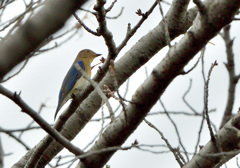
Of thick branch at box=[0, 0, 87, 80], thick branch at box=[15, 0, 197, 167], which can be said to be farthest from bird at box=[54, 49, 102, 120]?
thick branch at box=[0, 0, 87, 80]

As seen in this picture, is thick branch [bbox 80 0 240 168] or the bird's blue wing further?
the bird's blue wing

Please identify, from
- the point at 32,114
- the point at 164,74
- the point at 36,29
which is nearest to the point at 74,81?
the point at 32,114

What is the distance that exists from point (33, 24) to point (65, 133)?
3.14 meters

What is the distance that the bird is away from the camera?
767cm

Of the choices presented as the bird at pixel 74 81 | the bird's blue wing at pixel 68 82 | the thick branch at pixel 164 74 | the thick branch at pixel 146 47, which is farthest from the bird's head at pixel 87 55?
the thick branch at pixel 164 74

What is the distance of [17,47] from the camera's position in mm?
1230

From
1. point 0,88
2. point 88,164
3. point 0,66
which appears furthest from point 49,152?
point 0,66

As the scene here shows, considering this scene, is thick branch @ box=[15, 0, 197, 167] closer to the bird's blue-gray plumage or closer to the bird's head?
the bird's blue-gray plumage

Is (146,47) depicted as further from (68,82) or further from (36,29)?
(68,82)

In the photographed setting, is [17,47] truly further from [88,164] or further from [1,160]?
[1,160]

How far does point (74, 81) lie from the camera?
7953mm

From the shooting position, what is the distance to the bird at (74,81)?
7.67 meters

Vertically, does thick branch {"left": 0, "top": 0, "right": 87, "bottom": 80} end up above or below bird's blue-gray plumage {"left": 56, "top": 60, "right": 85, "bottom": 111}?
below

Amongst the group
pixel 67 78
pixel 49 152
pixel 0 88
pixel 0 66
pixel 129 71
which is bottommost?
pixel 0 66
